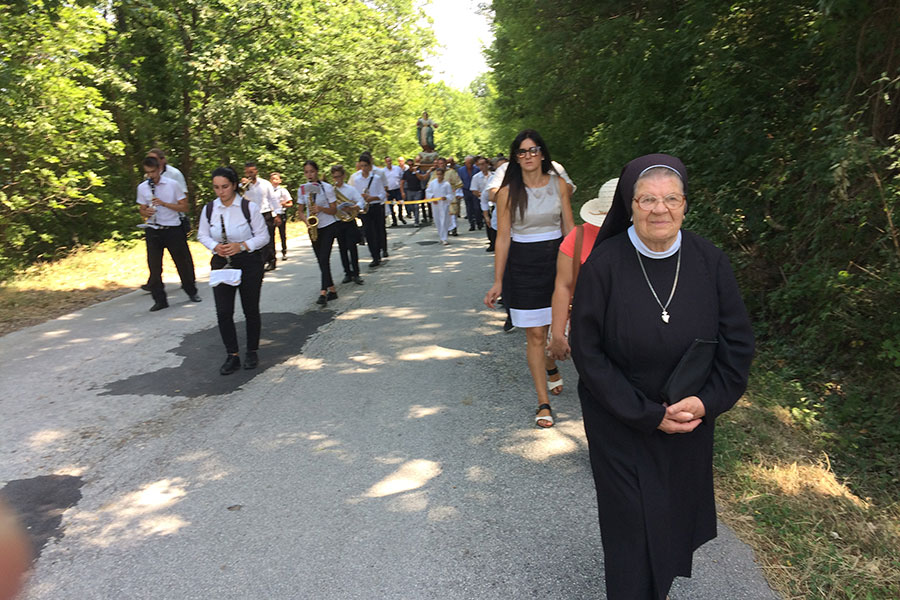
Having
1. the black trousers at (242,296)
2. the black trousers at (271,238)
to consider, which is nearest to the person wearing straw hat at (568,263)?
the black trousers at (242,296)

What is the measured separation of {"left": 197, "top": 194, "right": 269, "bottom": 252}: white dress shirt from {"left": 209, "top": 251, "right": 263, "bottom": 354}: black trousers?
0.63ft

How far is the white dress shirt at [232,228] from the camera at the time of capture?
6.47 metres

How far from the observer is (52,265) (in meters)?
13.6

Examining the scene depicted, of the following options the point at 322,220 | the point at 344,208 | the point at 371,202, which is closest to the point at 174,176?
the point at 322,220

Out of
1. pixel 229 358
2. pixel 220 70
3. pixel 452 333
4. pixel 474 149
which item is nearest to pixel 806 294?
pixel 452 333

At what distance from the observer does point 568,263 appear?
393 centimetres

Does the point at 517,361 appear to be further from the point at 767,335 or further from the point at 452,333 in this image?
the point at 767,335

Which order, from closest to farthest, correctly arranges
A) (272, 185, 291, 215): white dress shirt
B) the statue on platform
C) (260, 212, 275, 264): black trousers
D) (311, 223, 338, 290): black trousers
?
(311, 223, 338, 290): black trousers, (260, 212, 275, 264): black trousers, (272, 185, 291, 215): white dress shirt, the statue on platform

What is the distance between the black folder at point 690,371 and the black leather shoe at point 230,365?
17.3 feet

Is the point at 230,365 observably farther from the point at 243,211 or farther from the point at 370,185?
the point at 370,185

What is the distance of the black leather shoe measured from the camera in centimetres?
668

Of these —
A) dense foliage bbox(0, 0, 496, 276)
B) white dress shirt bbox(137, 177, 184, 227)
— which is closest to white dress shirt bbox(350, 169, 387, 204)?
white dress shirt bbox(137, 177, 184, 227)

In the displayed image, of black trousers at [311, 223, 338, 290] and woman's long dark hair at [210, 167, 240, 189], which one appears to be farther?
black trousers at [311, 223, 338, 290]

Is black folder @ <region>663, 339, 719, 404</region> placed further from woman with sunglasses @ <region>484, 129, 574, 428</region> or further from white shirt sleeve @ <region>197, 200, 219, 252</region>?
white shirt sleeve @ <region>197, 200, 219, 252</region>
